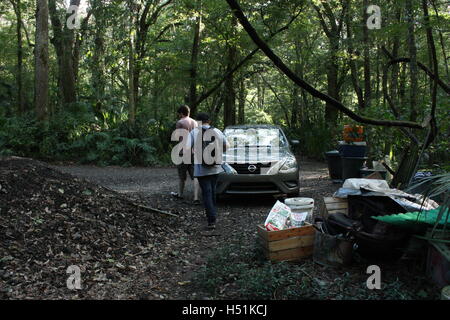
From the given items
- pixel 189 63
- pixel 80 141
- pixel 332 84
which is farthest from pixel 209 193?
pixel 332 84

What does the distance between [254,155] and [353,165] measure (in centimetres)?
281

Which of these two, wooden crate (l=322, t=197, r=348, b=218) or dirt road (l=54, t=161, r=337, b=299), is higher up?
wooden crate (l=322, t=197, r=348, b=218)

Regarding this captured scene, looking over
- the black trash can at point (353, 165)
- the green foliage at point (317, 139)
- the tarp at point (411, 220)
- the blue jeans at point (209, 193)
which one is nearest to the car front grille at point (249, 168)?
the blue jeans at point (209, 193)

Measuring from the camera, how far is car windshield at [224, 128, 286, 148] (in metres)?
9.65

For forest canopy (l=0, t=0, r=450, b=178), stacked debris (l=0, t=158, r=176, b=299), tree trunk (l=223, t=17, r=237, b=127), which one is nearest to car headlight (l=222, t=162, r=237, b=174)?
stacked debris (l=0, t=158, r=176, b=299)

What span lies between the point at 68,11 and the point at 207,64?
7593 mm

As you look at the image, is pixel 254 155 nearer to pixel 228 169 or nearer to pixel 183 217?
pixel 228 169

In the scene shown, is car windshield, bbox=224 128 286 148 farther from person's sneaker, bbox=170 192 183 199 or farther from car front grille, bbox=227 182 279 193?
person's sneaker, bbox=170 192 183 199

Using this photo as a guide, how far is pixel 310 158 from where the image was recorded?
2078cm

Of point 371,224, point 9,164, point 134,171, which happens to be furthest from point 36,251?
point 134,171

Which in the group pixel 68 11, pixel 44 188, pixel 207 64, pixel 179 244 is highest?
pixel 68 11

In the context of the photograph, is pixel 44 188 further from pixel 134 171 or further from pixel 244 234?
pixel 134 171

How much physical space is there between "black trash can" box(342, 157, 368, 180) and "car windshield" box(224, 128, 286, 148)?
1707 mm
